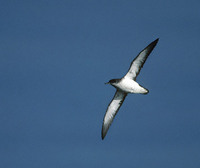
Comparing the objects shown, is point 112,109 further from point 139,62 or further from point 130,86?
point 139,62

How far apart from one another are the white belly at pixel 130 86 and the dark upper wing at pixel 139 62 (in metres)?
0.50

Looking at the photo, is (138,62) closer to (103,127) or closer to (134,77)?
(134,77)

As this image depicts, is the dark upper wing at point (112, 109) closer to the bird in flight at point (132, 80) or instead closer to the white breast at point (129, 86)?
the bird in flight at point (132, 80)

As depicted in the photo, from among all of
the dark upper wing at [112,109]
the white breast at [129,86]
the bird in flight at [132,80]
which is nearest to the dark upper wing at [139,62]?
the bird in flight at [132,80]

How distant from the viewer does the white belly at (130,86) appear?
29.3 meters

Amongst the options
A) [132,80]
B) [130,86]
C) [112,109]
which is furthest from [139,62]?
[112,109]

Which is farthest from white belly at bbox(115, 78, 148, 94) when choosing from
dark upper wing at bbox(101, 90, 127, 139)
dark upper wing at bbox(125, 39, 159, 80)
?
dark upper wing at bbox(101, 90, 127, 139)

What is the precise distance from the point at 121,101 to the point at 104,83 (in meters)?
2.32

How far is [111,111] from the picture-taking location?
32.2 m

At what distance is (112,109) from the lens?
32156 millimetres

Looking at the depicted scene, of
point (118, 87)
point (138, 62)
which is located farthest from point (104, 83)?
point (138, 62)

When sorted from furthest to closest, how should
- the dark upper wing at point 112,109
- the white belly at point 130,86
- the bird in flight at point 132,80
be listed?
the dark upper wing at point 112,109 < the bird in flight at point 132,80 < the white belly at point 130,86

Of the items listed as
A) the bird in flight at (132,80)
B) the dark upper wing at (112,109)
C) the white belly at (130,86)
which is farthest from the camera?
the dark upper wing at (112,109)

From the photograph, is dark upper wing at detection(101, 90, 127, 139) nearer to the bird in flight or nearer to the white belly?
the bird in flight
